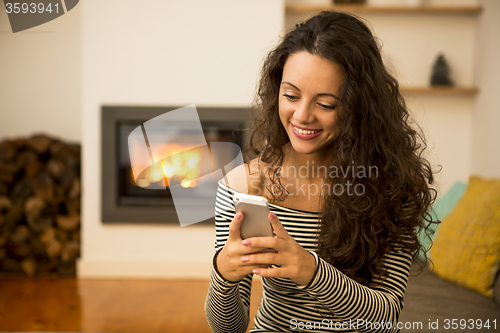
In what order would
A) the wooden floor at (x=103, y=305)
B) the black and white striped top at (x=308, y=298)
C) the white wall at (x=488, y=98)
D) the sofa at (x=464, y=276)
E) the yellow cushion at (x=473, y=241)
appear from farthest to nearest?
1. the white wall at (x=488, y=98)
2. the wooden floor at (x=103, y=305)
3. the yellow cushion at (x=473, y=241)
4. the sofa at (x=464, y=276)
5. the black and white striped top at (x=308, y=298)

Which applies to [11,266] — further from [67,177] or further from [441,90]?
[441,90]

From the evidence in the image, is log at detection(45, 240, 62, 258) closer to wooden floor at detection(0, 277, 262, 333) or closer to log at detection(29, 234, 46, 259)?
log at detection(29, 234, 46, 259)

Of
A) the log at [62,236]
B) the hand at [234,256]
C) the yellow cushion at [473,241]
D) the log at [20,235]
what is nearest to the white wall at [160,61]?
the log at [62,236]

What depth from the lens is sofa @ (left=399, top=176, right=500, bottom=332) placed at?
42.4 inches

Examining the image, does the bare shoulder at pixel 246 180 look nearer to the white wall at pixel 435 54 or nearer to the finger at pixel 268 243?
the finger at pixel 268 243

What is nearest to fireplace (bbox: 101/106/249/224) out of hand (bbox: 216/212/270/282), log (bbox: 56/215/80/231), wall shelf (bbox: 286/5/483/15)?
log (bbox: 56/215/80/231)

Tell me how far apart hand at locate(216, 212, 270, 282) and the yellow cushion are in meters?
0.90

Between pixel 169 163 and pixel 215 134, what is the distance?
0.33 metres

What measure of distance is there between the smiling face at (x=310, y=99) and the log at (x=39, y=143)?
2.04 meters

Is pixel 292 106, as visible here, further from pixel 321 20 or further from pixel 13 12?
pixel 13 12

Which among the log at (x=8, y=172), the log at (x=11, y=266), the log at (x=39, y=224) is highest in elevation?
the log at (x=8, y=172)

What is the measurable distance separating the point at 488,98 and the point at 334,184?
6.54 feet

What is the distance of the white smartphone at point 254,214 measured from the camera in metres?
0.58

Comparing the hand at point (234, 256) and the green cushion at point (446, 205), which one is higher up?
the hand at point (234, 256)
